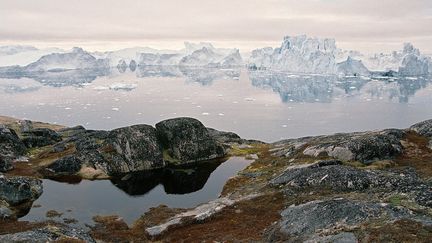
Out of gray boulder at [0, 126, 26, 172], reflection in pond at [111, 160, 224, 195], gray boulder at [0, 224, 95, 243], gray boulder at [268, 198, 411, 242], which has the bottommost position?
reflection in pond at [111, 160, 224, 195]

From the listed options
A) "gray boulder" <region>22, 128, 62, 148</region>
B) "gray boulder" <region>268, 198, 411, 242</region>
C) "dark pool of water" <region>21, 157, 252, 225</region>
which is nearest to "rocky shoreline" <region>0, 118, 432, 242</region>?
"gray boulder" <region>268, 198, 411, 242</region>

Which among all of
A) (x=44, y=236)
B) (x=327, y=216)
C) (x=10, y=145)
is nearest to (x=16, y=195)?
(x=44, y=236)

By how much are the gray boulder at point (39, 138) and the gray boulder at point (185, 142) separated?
97.5ft

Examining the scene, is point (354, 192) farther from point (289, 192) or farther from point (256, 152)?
point (256, 152)

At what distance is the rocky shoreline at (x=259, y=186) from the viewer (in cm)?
3103

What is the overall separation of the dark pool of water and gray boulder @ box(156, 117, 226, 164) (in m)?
4.50

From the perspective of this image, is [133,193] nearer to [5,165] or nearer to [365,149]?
[5,165]

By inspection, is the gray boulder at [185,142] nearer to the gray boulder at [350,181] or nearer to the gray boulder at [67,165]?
the gray boulder at [67,165]

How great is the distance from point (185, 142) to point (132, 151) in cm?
1098

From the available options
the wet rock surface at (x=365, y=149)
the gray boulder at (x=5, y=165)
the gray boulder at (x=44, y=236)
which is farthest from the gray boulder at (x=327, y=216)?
the gray boulder at (x=5, y=165)

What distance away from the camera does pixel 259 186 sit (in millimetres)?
51656

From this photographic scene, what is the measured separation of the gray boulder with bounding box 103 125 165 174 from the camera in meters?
71.2

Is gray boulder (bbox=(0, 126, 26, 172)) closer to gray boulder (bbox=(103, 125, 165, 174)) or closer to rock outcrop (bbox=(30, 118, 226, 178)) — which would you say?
rock outcrop (bbox=(30, 118, 226, 178))

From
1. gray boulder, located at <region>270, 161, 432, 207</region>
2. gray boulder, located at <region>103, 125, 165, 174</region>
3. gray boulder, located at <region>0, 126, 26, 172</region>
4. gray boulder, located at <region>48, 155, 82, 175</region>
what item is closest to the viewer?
gray boulder, located at <region>270, 161, 432, 207</region>
